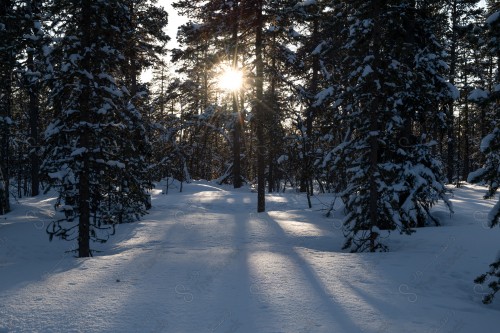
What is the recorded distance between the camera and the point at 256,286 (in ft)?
21.2

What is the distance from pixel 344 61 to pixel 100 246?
9685mm

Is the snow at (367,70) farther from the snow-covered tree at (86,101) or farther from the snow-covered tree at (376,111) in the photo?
the snow-covered tree at (86,101)

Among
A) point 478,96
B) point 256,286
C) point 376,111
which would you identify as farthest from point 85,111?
point 478,96

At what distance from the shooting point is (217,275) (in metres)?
7.20

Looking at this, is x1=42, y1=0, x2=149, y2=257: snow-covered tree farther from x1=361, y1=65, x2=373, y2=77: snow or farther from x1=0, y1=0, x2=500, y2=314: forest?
x1=361, y1=65, x2=373, y2=77: snow

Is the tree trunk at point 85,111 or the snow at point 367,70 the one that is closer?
the snow at point 367,70

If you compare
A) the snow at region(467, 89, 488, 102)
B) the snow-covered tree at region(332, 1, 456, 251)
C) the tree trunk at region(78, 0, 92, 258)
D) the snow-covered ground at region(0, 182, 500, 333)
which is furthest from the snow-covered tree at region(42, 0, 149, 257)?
the snow at region(467, 89, 488, 102)

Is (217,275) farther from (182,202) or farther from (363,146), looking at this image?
(182,202)

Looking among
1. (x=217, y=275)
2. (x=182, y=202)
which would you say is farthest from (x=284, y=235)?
(x=182, y=202)

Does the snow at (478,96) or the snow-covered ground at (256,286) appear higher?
the snow at (478,96)

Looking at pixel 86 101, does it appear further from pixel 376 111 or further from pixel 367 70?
pixel 376 111

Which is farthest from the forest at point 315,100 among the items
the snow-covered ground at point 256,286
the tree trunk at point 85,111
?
the snow-covered ground at point 256,286

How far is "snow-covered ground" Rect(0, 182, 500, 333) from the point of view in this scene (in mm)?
5031

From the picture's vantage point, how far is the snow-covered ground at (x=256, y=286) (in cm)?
503
